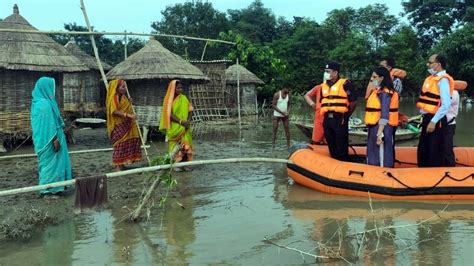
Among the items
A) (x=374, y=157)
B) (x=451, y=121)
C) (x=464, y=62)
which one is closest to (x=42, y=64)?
(x=374, y=157)

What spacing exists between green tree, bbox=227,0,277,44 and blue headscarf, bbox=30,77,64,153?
110ft

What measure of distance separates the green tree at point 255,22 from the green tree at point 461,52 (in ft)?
61.3

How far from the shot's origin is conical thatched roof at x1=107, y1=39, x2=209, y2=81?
12.8 metres

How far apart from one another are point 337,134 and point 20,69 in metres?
7.00

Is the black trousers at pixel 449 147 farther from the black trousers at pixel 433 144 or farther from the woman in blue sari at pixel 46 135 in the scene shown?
the woman in blue sari at pixel 46 135

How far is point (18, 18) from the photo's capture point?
1176cm

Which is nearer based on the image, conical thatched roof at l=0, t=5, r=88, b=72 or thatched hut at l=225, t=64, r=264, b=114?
conical thatched roof at l=0, t=5, r=88, b=72

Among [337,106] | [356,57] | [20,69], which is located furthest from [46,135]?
[356,57]

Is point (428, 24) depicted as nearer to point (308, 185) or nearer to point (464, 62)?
point (464, 62)

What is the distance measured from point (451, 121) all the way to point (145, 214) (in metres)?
3.95

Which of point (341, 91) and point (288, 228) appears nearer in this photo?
point (288, 228)

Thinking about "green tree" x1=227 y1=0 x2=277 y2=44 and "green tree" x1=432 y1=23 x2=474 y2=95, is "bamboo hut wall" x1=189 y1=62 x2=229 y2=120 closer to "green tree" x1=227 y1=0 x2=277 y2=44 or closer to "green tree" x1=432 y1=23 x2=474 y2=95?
"green tree" x1=432 y1=23 x2=474 y2=95

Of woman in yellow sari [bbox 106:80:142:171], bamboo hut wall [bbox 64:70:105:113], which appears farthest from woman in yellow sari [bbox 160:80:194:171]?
bamboo hut wall [bbox 64:70:105:113]

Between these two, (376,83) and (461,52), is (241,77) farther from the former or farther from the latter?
(376,83)
